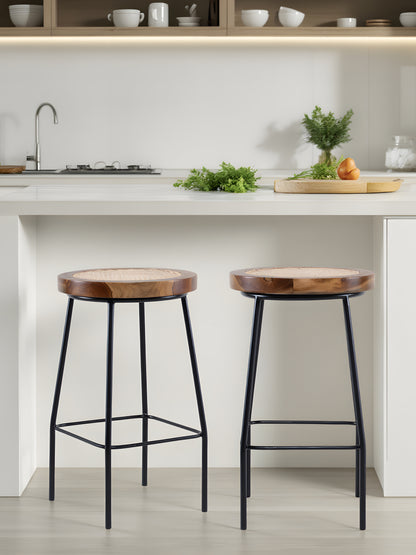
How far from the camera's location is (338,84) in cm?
499

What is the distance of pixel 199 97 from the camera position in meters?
5.00

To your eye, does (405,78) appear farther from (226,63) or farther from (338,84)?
(226,63)

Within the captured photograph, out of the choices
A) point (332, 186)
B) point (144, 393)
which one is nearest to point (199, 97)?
point (332, 186)

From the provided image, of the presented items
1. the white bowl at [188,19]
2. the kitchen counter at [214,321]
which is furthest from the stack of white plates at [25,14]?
Result: the kitchen counter at [214,321]

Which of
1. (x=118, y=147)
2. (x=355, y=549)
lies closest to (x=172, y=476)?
(x=355, y=549)

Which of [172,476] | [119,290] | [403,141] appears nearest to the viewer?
[119,290]

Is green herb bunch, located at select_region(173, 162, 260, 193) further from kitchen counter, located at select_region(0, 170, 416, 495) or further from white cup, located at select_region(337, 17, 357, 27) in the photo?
white cup, located at select_region(337, 17, 357, 27)

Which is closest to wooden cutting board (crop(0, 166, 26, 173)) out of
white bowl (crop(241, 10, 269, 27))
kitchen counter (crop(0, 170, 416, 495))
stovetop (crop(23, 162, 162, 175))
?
stovetop (crop(23, 162, 162, 175))

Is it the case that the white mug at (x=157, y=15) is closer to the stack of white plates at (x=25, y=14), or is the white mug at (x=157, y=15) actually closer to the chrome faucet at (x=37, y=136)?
the stack of white plates at (x=25, y=14)

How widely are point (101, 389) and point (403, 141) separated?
276cm

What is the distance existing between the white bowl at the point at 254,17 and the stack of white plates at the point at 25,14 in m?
1.18

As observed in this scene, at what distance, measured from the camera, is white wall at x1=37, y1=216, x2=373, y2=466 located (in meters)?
2.75

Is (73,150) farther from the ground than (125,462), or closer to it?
farther from the ground

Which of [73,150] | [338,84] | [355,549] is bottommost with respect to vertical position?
[355,549]
